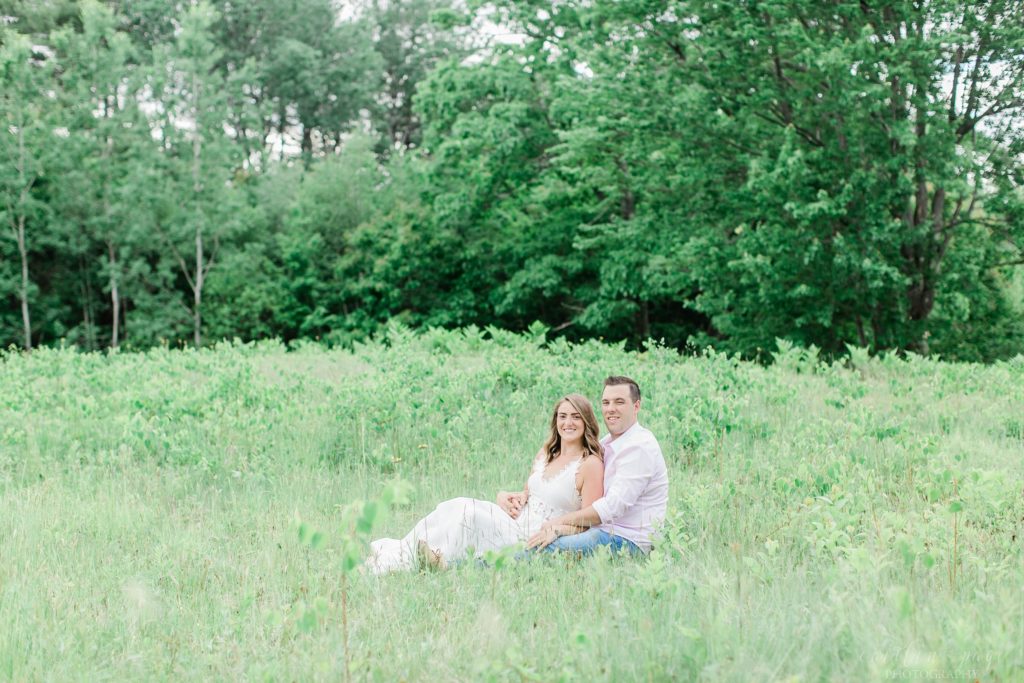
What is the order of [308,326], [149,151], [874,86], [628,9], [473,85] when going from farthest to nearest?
[149,151] < [308,326] < [473,85] < [628,9] < [874,86]

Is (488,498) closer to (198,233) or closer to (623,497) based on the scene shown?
(623,497)

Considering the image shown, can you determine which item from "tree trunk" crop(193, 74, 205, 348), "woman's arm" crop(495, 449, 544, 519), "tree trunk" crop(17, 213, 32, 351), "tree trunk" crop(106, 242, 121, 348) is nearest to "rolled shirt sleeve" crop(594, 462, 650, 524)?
"woman's arm" crop(495, 449, 544, 519)

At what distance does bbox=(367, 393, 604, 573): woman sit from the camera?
19.0ft

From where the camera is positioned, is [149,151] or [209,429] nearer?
[209,429]

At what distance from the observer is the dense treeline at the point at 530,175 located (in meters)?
18.3

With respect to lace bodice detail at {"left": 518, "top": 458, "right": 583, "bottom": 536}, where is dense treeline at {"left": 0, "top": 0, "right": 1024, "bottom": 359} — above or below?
above

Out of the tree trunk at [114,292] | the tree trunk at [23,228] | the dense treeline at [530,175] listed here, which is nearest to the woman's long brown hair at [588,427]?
the dense treeline at [530,175]

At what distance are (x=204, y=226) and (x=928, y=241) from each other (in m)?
25.8

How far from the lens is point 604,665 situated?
3674 mm

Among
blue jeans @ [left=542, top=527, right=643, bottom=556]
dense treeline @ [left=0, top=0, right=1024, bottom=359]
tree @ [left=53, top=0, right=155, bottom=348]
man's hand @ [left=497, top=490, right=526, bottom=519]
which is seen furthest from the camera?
tree @ [left=53, top=0, right=155, bottom=348]

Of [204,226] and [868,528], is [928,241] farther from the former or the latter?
[204,226]

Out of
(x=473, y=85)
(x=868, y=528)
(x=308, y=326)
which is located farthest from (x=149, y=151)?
(x=868, y=528)

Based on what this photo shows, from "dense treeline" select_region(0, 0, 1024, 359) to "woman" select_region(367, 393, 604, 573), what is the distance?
506 inches

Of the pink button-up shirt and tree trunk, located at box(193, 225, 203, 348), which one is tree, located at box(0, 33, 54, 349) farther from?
the pink button-up shirt
